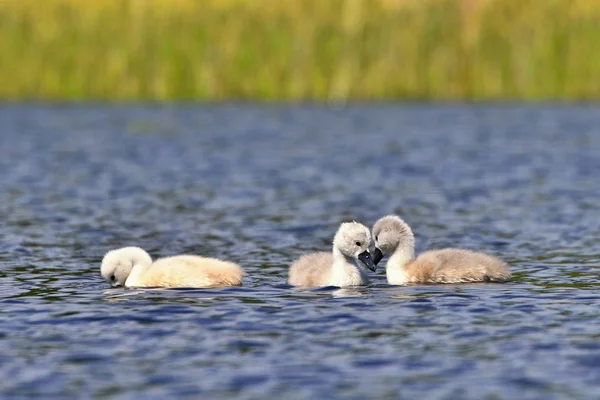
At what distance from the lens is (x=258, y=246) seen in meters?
14.7

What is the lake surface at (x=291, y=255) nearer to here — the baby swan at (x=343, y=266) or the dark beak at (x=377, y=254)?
the baby swan at (x=343, y=266)

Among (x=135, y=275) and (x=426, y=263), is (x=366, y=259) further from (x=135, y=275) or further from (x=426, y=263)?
(x=135, y=275)

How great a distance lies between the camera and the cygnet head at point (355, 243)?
39.1 feet

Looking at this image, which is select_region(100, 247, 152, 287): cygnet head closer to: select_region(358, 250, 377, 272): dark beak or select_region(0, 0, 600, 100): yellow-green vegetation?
select_region(358, 250, 377, 272): dark beak

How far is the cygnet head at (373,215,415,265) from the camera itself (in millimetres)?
12375

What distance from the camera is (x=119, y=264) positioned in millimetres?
12016

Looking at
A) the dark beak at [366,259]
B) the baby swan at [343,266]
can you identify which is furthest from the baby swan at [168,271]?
the dark beak at [366,259]

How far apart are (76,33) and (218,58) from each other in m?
3.47

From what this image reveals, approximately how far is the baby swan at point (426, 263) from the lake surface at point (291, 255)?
0.61 feet

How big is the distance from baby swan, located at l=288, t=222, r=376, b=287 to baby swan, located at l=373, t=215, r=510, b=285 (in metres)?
0.30

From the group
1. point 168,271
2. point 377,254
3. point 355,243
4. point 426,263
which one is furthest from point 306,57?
point 168,271

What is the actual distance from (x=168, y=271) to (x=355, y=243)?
5.15 ft

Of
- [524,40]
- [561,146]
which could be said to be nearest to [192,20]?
[524,40]

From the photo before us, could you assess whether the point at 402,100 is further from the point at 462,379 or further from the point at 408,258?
the point at 462,379
